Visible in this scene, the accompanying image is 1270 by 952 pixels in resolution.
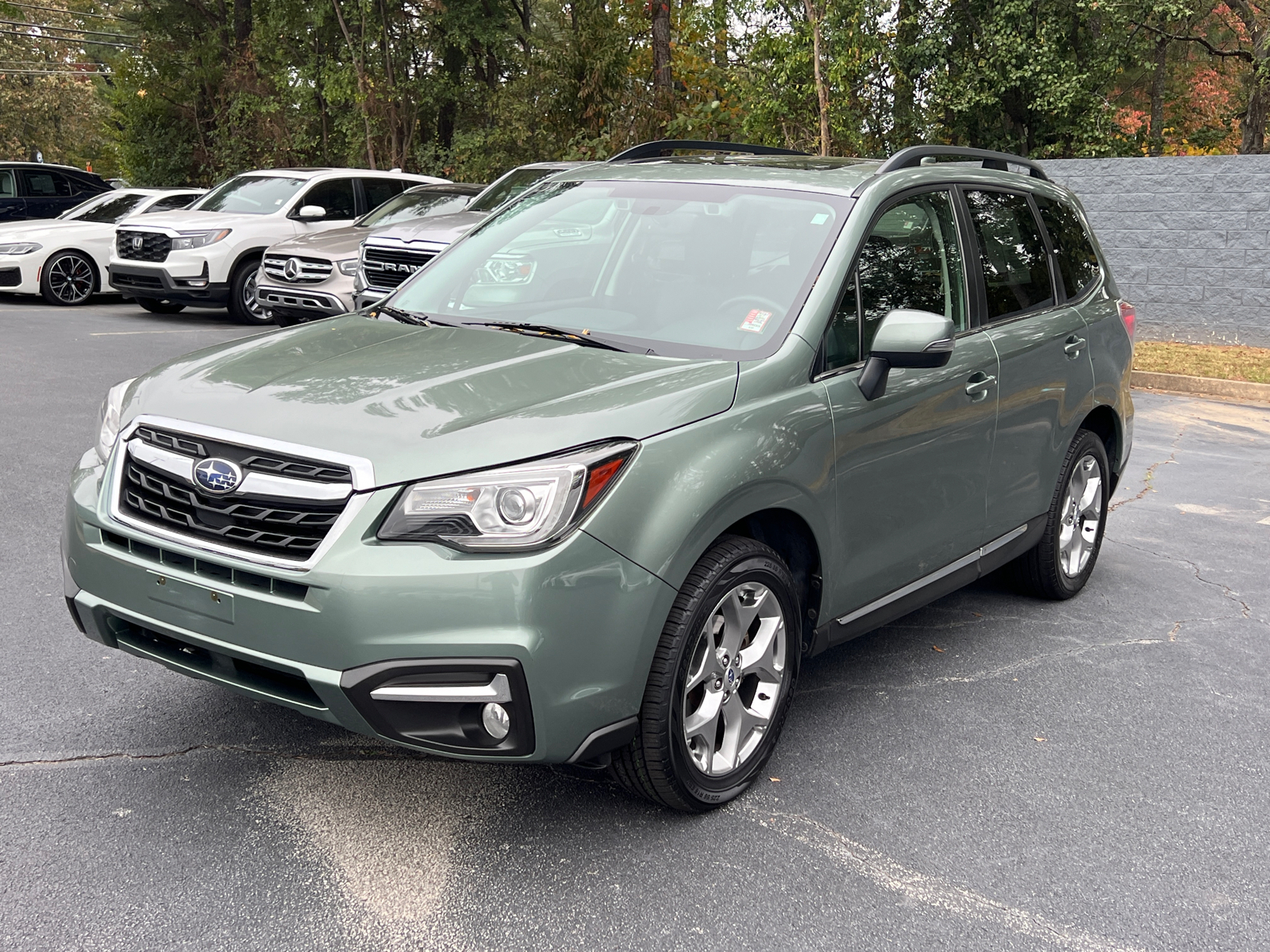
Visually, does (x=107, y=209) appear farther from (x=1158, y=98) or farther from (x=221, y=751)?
(x=1158, y=98)

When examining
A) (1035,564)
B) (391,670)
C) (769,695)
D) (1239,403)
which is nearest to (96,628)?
(391,670)

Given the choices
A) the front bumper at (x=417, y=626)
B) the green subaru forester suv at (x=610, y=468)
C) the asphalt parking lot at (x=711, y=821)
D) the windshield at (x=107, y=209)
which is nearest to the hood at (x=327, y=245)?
the windshield at (x=107, y=209)

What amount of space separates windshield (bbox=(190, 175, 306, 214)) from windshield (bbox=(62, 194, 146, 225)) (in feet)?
7.87

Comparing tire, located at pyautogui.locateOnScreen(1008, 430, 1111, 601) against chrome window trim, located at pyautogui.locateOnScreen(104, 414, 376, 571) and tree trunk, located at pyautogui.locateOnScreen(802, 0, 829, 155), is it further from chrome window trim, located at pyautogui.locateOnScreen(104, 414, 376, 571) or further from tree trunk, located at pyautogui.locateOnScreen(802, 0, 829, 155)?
tree trunk, located at pyautogui.locateOnScreen(802, 0, 829, 155)

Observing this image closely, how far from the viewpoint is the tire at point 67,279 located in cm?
Result: 1636

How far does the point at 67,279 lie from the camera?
1652 centimetres

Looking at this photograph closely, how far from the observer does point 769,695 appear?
3607 mm

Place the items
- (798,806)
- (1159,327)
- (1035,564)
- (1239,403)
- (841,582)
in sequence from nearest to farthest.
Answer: (798,806), (841,582), (1035,564), (1239,403), (1159,327)

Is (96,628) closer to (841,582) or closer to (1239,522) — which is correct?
(841,582)

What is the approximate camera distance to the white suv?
1412 centimetres

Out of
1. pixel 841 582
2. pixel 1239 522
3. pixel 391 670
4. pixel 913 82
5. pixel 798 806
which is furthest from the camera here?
pixel 913 82

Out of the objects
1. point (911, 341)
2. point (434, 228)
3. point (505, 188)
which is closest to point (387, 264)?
point (434, 228)

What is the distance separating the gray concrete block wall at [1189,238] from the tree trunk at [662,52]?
7.63 m

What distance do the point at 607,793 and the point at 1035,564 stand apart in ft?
8.58
